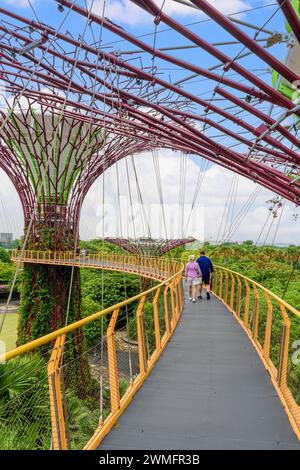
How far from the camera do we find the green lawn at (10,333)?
28406mm

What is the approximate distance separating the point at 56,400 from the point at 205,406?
227 cm

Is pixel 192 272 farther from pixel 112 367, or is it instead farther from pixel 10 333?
pixel 10 333

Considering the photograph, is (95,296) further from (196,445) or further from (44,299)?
(196,445)

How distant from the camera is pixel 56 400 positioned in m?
3.33

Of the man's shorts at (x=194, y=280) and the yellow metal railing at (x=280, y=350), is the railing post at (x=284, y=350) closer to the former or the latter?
the yellow metal railing at (x=280, y=350)

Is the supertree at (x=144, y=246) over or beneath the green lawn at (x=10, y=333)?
over

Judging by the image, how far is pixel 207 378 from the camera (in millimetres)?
6285

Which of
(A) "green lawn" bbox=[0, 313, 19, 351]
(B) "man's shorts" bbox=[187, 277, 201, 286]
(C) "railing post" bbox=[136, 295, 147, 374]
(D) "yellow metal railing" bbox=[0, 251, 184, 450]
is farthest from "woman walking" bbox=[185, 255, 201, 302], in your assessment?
(A) "green lawn" bbox=[0, 313, 19, 351]

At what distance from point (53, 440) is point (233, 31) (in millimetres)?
6233

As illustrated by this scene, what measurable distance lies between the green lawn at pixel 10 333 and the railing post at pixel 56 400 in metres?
24.1

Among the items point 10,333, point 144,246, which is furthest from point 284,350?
point 144,246

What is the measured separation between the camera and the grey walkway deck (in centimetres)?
415

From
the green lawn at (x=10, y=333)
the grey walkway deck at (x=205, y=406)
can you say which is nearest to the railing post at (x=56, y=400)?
the grey walkway deck at (x=205, y=406)
